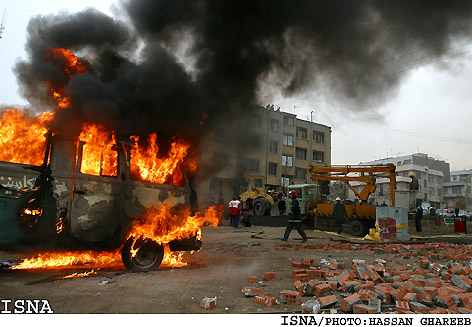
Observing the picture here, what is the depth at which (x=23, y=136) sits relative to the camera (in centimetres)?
522

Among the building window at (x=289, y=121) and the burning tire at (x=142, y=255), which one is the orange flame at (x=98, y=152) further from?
the building window at (x=289, y=121)

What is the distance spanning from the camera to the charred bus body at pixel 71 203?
4.44 metres

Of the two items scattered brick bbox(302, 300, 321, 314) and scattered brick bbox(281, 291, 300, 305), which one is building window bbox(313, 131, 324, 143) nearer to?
scattered brick bbox(281, 291, 300, 305)

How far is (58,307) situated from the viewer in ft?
12.0

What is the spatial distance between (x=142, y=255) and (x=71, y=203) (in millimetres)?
1574

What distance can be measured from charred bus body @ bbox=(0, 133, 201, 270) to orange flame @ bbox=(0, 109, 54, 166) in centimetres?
27

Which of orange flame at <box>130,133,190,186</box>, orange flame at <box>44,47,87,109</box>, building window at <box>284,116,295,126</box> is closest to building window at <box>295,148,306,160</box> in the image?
building window at <box>284,116,295,126</box>

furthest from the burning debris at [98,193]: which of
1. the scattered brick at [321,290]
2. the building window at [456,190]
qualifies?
the building window at [456,190]

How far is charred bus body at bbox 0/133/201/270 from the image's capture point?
4.44 metres

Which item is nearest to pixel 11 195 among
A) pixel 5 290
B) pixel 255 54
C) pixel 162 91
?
pixel 5 290

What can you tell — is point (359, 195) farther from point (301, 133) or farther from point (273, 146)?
point (301, 133)

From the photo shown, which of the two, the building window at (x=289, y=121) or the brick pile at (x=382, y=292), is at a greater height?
the building window at (x=289, y=121)

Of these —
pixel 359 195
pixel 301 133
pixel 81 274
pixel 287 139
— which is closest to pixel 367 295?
pixel 81 274

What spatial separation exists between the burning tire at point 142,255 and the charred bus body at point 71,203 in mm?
16
